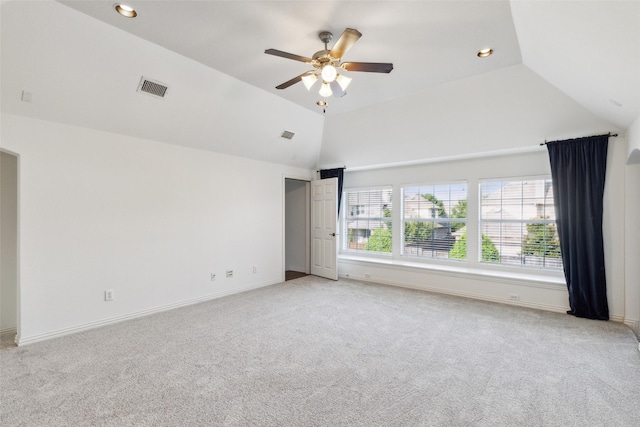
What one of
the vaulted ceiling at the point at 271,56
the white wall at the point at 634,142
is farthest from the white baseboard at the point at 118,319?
the white wall at the point at 634,142

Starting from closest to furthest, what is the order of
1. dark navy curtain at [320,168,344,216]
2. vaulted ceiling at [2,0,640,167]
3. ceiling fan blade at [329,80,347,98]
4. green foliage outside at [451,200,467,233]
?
1. vaulted ceiling at [2,0,640,167]
2. ceiling fan blade at [329,80,347,98]
3. green foliage outside at [451,200,467,233]
4. dark navy curtain at [320,168,344,216]

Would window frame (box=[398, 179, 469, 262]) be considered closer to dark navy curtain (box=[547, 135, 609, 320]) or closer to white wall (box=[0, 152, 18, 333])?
dark navy curtain (box=[547, 135, 609, 320])

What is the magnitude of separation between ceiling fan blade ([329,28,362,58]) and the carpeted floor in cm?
267

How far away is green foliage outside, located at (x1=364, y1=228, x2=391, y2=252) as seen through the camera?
5980 millimetres

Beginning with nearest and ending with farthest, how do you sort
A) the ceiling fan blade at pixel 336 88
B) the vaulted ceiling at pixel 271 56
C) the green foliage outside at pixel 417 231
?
1. the vaulted ceiling at pixel 271 56
2. the ceiling fan blade at pixel 336 88
3. the green foliage outside at pixel 417 231

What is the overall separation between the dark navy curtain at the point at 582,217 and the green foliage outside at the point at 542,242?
1.48 ft

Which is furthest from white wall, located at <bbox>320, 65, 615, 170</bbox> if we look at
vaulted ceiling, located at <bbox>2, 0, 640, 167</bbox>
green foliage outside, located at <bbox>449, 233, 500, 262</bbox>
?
green foliage outside, located at <bbox>449, 233, 500, 262</bbox>

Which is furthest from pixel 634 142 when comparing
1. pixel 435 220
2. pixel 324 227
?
pixel 324 227

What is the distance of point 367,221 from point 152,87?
4454 mm

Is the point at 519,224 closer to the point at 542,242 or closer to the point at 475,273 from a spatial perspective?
the point at 542,242

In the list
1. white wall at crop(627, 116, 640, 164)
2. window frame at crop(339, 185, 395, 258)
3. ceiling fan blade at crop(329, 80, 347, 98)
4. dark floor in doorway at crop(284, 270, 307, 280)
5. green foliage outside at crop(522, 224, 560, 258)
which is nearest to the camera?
ceiling fan blade at crop(329, 80, 347, 98)

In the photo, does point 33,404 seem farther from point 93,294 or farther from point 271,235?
point 271,235

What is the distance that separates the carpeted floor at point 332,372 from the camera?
6.50ft

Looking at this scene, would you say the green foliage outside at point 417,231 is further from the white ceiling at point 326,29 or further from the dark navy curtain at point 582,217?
the white ceiling at point 326,29
